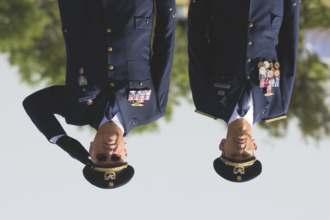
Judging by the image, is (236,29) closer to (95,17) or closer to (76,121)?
(95,17)

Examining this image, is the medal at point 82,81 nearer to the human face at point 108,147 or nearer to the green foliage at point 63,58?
the human face at point 108,147

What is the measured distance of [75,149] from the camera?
15.3 feet

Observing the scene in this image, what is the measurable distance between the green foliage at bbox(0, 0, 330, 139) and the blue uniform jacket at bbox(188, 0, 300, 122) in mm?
4996

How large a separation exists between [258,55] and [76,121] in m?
1.37

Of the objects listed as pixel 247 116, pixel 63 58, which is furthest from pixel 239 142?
pixel 63 58

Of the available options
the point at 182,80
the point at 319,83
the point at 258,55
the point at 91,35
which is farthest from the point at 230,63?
the point at 319,83

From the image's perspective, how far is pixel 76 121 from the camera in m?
4.82

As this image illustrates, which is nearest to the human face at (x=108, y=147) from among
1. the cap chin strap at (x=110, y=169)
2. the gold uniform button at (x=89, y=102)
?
the cap chin strap at (x=110, y=169)

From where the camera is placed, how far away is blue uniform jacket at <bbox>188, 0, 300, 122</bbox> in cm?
486

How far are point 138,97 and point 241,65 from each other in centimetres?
76

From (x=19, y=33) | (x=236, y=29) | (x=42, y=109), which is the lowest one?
(x=19, y=33)

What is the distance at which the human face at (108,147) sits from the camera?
15.1ft

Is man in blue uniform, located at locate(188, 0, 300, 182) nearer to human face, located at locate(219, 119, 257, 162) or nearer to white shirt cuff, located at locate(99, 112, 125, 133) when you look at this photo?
human face, located at locate(219, 119, 257, 162)

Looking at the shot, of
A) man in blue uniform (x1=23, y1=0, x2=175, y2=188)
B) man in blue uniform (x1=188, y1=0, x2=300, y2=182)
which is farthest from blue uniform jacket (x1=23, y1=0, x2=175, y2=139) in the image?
man in blue uniform (x1=188, y1=0, x2=300, y2=182)
